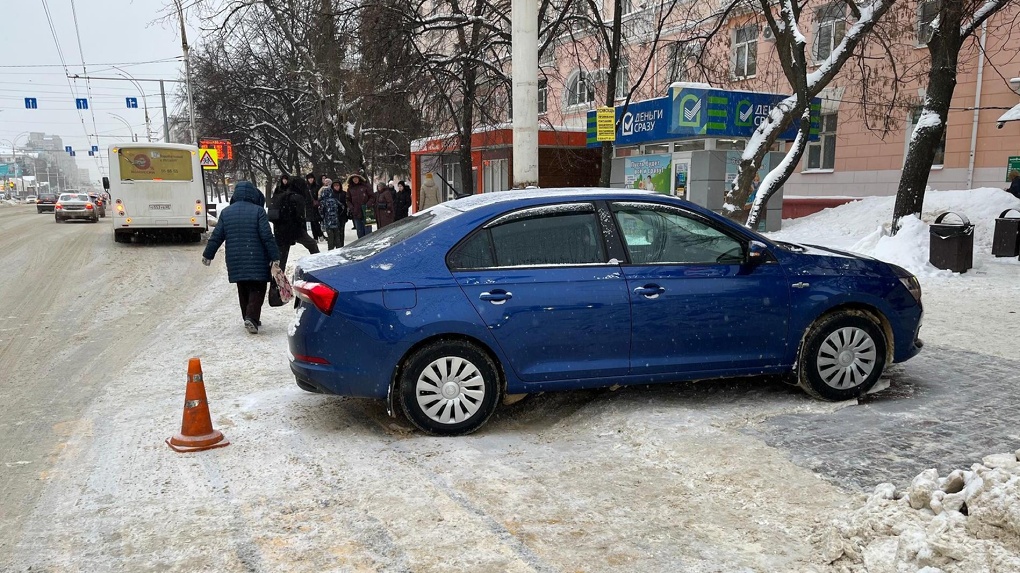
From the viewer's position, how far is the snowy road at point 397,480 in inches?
131

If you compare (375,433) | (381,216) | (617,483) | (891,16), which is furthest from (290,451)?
(891,16)

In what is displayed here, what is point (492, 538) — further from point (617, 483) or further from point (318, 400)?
point (318, 400)

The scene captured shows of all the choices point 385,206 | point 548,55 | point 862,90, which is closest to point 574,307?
point 385,206

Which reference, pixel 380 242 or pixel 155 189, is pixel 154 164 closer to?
pixel 155 189

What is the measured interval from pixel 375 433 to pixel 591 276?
1.78 meters

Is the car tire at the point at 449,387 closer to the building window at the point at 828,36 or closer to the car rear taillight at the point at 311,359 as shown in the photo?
the car rear taillight at the point at 311,359

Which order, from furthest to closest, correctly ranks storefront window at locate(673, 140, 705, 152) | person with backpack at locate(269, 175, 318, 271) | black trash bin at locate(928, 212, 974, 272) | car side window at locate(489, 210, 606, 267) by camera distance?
storefront window at locate(673, 140, 705, 152)
black trash bin at locate(928, 212, 974, 272)
person with backpack at locate(269, 175, 318, 271)
car side window at locate(489, 210, 606, 267)

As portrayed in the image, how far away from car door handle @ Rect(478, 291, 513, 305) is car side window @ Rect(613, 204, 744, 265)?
3.10 ft

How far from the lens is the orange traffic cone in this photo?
15.3 feet

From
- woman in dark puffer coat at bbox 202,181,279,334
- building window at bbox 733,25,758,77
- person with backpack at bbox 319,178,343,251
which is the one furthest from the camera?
building window at bbox 733,25,758,77

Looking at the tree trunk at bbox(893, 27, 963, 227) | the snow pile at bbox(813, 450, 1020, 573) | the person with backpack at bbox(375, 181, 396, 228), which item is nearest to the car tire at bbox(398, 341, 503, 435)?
the snow pile at bbox(813, 450, 1020, 573)

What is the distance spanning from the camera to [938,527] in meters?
2.96

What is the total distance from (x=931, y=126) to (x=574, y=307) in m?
11.5

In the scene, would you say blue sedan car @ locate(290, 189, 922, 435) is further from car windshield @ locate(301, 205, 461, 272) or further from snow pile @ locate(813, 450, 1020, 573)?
snow pile @ locate(813, 450, 1020, 573)
